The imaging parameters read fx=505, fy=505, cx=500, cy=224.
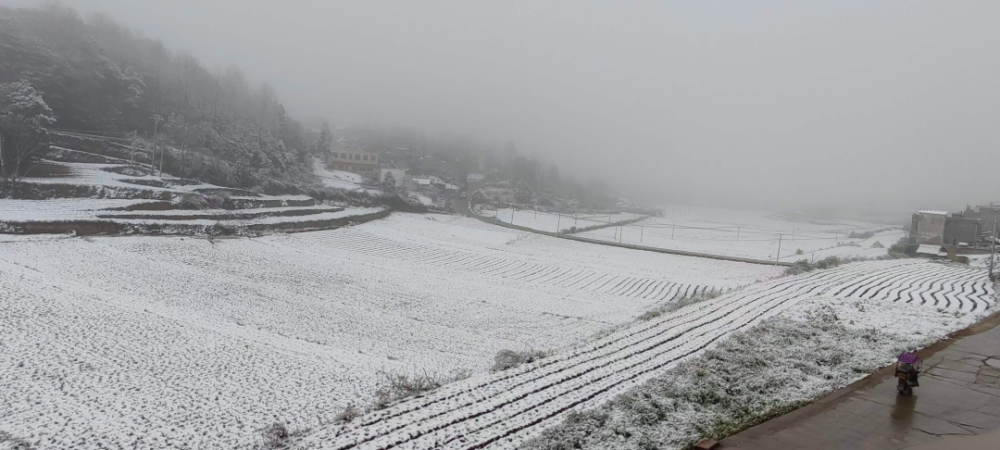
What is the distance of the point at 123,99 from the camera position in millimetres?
52219

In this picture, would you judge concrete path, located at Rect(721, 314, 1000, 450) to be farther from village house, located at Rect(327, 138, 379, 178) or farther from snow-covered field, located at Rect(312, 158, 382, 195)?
village house, located at Rect(327, 138, 379, 178)

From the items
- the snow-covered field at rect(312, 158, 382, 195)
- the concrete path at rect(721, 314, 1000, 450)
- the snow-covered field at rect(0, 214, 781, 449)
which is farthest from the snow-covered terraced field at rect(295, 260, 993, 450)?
the snow-covered field at rect(312, 158, 382, 195)

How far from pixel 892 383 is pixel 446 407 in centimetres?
758

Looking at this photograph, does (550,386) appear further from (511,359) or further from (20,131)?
(20,131)

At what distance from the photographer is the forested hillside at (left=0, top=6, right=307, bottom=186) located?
47531 mm

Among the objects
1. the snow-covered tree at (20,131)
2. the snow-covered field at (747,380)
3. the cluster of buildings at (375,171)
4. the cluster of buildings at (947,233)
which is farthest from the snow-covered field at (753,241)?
the snow-covered tree at (20,131)

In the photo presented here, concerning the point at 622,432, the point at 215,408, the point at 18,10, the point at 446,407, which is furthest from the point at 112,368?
the point at 18,10

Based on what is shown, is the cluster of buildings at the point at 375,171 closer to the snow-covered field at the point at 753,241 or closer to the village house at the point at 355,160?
the village house at the point at 355,160

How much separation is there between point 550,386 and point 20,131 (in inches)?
1606

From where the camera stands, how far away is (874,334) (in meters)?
12.3

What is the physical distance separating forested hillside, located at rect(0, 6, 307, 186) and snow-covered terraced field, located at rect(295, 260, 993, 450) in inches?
1770

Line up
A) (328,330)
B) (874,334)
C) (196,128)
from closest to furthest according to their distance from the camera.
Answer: (874,334) < (328,330) < (196,128)

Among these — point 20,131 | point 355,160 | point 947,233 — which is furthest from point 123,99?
point 947,233

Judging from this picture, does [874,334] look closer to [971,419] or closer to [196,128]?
[971,419]
